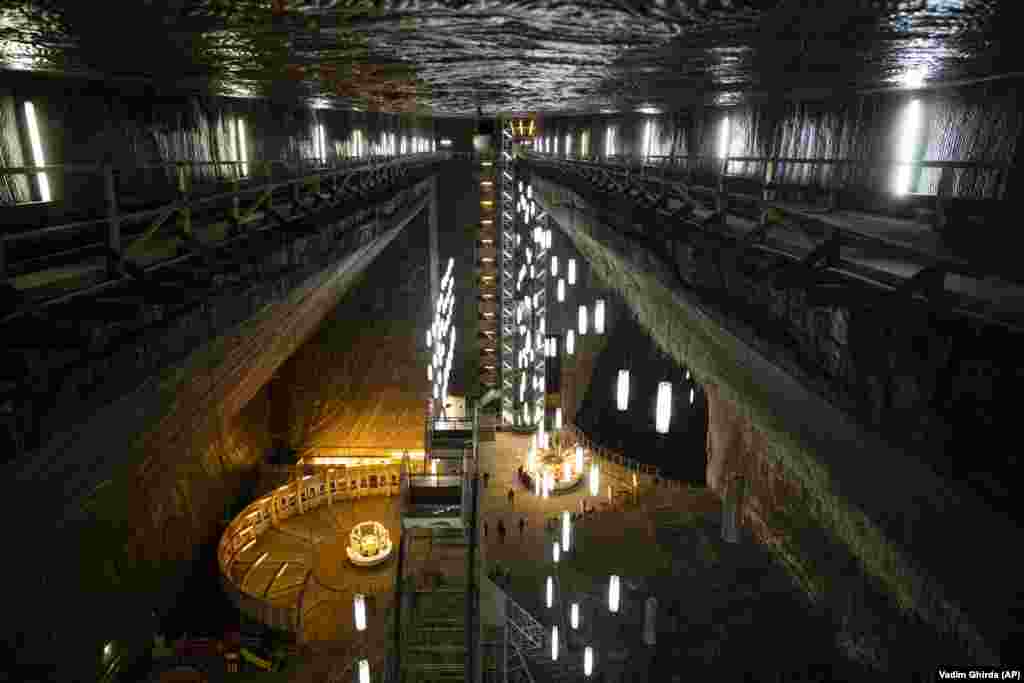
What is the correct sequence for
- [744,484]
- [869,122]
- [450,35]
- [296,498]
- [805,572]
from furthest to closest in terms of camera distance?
[296,498] < [744,484] < [805,572] < [869,122] < [450,35]

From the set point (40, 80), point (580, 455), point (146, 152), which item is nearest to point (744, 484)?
point (580, 455)

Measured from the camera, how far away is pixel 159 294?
10.6 feet

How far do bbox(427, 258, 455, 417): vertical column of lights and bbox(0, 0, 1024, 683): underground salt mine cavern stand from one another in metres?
0.33

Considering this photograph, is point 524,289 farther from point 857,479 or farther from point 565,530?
point 857,479

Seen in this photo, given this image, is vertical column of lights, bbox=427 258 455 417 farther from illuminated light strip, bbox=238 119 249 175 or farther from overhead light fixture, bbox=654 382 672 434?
overhead light fixture, bbox=654 382 672 434

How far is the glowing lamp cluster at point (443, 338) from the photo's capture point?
1819 cm

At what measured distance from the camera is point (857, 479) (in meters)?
2.81

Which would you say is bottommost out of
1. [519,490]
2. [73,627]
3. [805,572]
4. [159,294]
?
[519,490]

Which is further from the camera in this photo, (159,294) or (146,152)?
(146,152)

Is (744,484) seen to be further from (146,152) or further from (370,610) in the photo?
(146,152)

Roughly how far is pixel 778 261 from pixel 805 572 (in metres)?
8.94

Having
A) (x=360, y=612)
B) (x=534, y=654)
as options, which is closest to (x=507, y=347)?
(x=534, y=654)

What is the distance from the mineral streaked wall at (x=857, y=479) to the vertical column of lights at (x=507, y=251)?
14.8 meters

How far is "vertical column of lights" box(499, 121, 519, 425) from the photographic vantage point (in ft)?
65.4
